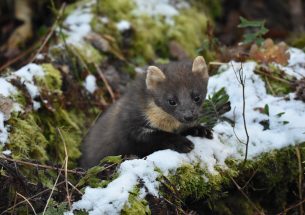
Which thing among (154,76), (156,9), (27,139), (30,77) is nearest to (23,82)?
(30,77)

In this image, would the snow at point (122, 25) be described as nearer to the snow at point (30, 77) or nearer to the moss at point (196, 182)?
the snow at point (30, 77)

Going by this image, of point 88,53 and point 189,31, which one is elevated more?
point 88,53

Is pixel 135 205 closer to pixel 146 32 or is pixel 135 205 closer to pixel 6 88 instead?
pixel 6 88

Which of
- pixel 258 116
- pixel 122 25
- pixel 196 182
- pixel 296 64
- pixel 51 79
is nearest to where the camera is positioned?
pixel 196 182

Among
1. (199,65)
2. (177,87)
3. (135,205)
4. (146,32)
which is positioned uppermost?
(199,65)

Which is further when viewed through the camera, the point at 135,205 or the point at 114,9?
the point at 114,9

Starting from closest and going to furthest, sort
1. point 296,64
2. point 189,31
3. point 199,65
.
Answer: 1. point 199,65
2. point 296,64
3. point 189,31

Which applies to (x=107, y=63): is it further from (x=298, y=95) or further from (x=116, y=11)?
(x=298, y=95)

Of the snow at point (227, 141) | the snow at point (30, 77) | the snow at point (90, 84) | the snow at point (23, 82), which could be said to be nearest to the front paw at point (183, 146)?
the snow at point (227, 141)
